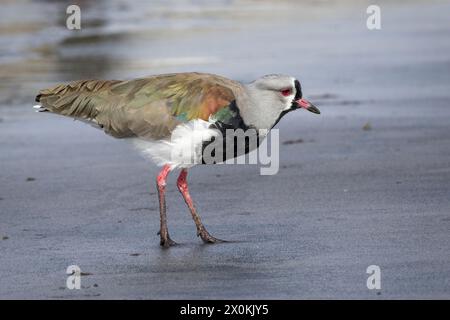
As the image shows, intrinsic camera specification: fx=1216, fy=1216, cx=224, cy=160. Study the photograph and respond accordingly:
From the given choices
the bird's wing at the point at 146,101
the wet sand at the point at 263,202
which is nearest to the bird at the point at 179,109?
the bird's wing at the point at 146,101

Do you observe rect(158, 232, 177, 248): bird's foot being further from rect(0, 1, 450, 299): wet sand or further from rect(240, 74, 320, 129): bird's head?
A: rect(240, 74, 320, 129): bird's head

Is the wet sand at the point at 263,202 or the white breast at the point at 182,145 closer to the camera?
the wet sand at the point at 263,202

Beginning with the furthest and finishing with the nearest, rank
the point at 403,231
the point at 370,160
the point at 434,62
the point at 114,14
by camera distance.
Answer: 1. the point at 114,14
2. the point at 434,62
3. the point at 370,160
4. the point at 403,231

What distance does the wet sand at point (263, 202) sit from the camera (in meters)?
7.27

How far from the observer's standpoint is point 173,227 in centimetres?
888

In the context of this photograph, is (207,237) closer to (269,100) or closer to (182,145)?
(182,145)

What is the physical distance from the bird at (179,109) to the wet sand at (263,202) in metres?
0.55

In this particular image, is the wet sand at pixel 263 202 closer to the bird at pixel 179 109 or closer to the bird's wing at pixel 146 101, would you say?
the bird at pixel 179 109

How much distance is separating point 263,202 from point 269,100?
1.46 meters

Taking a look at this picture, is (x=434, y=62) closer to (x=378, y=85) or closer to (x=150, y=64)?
(x=378, y=85)

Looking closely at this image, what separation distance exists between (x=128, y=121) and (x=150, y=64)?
960 cm

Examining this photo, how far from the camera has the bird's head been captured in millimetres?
8164

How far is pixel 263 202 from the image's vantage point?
31.0ft
